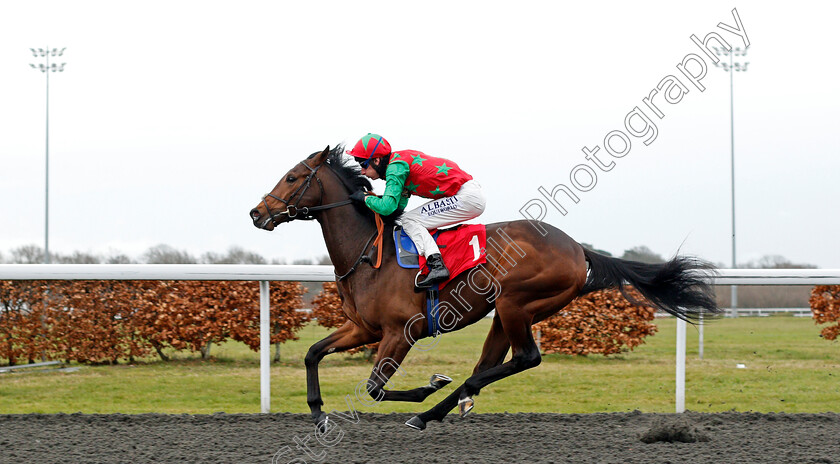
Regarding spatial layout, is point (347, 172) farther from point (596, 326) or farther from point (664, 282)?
point (596, 326)

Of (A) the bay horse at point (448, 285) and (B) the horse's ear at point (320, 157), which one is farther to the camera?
(B) the horse's ear at point (320, 157)

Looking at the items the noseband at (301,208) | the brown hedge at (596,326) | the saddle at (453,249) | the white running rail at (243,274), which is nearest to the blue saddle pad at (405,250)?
the saddle at (453,249)

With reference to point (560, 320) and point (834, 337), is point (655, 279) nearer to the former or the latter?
point (834, 337)

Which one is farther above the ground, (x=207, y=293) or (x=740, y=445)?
(x=207, y=293)

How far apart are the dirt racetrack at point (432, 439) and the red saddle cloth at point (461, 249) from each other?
958 mm

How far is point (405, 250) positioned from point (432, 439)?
1.09m

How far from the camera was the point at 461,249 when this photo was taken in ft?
13.9

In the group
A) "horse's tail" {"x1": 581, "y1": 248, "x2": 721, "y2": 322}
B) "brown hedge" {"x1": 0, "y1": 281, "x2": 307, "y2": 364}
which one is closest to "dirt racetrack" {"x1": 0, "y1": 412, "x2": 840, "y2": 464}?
"horse's tail" {"x1": 581, "y1": 248, "x2": 721, "y2": 322}

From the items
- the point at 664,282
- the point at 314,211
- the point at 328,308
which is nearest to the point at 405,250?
the point at 314,211

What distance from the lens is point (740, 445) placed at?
158 inches

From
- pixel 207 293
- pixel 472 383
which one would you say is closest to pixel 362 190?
pixel 472 383

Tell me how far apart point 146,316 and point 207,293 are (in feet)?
1.62

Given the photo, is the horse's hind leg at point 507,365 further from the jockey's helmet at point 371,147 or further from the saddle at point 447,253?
the jockey's helmet at point 371,147

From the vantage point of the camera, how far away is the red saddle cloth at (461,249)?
419 cm
